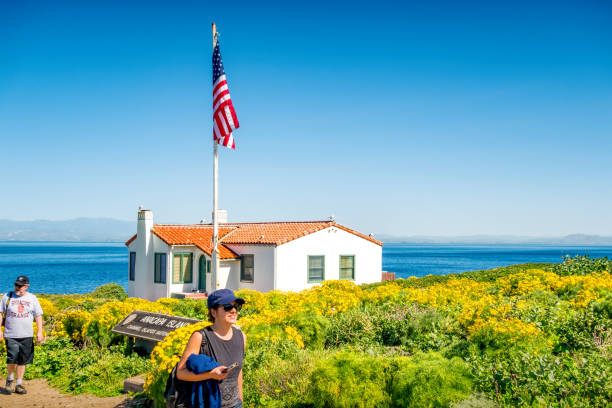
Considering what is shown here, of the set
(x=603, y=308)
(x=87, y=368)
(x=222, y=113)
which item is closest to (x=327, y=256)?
(x=222, y=113)

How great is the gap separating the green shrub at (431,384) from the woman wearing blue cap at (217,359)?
231 cm

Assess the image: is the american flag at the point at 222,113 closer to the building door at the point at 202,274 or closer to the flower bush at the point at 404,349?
the flower bush at the point at 404,349

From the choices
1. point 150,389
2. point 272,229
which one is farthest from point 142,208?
point 150,389

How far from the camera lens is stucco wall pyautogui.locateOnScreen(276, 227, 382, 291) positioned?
25.4 metres

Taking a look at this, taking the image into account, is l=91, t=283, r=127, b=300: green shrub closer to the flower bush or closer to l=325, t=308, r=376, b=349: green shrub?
the flower bush

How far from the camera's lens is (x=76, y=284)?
247ft

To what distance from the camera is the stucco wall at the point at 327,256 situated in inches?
1000

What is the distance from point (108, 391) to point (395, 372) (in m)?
5.56

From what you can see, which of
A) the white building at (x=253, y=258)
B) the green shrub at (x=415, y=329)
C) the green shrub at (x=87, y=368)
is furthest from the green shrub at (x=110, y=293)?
the green shrub at (x=415, y=329)

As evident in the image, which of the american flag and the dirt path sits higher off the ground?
the american flag

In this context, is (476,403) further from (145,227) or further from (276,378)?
(145,227)

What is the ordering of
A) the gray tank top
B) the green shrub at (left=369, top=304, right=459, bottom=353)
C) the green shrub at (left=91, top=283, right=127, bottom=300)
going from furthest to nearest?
the green shrub at (left=91, top=283, right=127, bottom=300), the green shrub at (left=369, top=304, right=459, bottom=353), the gray tank top

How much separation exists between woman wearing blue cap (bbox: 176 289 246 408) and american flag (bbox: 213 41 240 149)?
10103 mm

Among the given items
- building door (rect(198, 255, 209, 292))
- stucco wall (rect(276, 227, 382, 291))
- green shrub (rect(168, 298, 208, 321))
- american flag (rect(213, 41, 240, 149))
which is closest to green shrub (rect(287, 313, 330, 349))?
green shrub (rect(168, 298, 208, 321))
